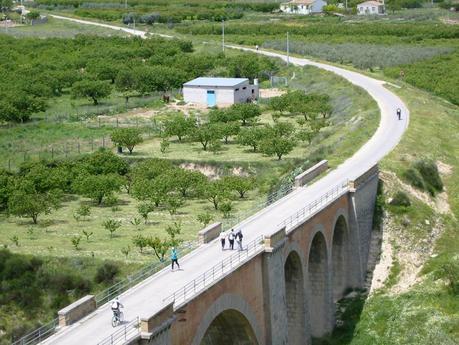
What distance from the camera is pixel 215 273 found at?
39594 millimetres

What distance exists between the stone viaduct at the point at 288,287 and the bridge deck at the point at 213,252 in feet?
3.27

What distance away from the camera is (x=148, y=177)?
74750mm

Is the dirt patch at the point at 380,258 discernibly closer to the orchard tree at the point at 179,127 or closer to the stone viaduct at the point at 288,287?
the stone viaduct at the point at 288,287

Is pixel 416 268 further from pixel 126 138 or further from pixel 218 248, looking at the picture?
pixel 126 138

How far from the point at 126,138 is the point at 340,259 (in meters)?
30.9

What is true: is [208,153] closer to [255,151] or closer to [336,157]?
[255,151]

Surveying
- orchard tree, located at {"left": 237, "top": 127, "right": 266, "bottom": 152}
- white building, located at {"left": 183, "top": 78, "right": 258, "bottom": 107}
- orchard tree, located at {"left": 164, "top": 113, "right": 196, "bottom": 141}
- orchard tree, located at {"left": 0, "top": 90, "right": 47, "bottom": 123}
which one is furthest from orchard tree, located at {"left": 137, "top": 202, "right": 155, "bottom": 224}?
white building, located at {"left": 183, "top": 78, "right": 258, "bottom": 107}

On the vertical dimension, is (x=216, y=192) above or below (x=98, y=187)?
below

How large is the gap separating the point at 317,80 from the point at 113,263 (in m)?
60.5

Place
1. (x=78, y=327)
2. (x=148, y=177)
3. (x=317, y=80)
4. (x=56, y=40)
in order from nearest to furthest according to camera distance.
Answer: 1. (x=78, y=327)
2. (x=148, y=177)
3. (x=317, y=80)
4. (x=56, y=40)

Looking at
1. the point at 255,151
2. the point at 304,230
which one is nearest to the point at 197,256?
the point at 304,230

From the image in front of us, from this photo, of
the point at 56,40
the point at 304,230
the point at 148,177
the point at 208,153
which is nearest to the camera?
the point at 304,230

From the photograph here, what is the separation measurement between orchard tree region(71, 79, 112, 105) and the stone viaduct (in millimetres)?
52593

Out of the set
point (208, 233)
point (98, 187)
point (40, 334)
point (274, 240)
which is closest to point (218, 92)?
point (98, 187)
